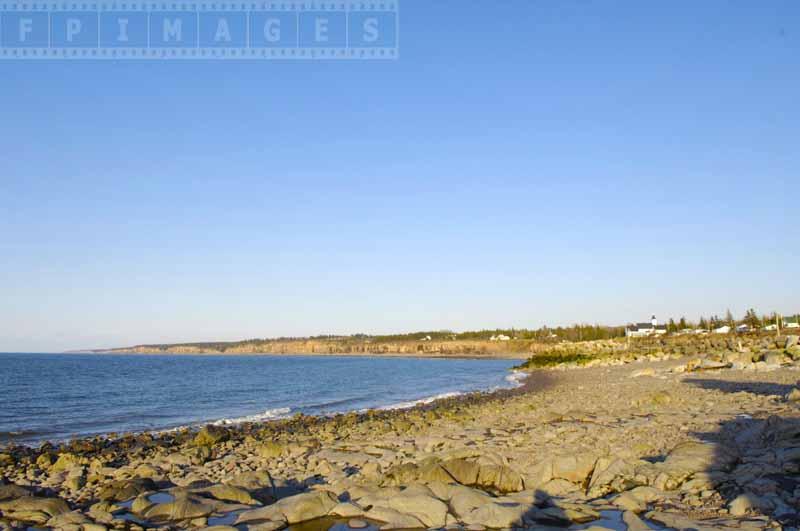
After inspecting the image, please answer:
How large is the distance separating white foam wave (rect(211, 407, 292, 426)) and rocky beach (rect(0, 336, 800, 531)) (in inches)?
255

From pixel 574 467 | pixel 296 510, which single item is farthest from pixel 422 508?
pixel 574 467

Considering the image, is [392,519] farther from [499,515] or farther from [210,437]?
[210,437]

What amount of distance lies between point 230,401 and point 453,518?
30.6 metres

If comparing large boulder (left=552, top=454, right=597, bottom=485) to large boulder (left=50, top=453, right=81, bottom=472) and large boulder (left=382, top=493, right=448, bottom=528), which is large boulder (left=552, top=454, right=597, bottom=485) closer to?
large boulder (left=382, top=493, right=448, bottom=528)

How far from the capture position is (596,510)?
862 cm

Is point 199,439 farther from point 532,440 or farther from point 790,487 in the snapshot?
point 790,487

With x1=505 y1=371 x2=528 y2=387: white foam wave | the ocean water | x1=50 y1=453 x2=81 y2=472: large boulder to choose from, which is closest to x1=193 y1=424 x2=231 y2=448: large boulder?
x1=50 y1=453 x2=81 y2=472: large boulder

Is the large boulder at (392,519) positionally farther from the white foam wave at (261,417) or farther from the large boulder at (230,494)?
the white foam wave at (261,417)

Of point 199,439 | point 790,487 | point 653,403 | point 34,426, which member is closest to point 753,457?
point 790,487

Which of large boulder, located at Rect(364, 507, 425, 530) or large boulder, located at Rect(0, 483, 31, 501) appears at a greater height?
large boulder, located at Rect(364, 507, 425, 530)

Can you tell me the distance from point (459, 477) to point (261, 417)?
18933mm

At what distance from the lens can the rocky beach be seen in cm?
853

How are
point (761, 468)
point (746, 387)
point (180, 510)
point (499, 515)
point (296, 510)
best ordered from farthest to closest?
1. point (746, 387)
2. point (761, 468)
3. point (180, 510)
4. point (296, 510)
5. point (499, 515)

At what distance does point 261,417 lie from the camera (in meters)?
27.7
